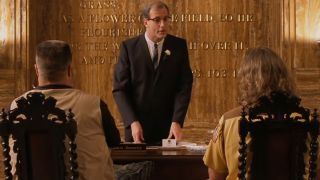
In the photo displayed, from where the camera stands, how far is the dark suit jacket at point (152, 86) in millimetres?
5395

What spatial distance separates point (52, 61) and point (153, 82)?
6.45 ft

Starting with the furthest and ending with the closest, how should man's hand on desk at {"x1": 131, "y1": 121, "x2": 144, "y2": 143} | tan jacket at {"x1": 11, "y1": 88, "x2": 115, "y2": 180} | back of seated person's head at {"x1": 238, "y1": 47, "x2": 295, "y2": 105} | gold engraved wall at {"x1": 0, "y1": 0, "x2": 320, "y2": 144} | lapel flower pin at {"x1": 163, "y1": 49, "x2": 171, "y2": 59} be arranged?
gold engraved wall at {"x1": 0, "y1": 0, "x2": 320, "y2": 144} → lapel flower pin at {"x1": 163, "y1": 49, "x2": 171, "y2": 59} → man's hand on desk at {"x1": 131, "y1": 121, "x2": 144, "y2": 143} → tan jacket at {"x1": 11, "y1": 88, "x2": 115, "y2": 180} → back of seated person's head at {"x1": 238, "y1": 47, "x2": 295, "y2": 105}

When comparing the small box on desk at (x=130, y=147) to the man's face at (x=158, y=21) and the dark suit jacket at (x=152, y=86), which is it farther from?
the man's face at (x=158, y=21)

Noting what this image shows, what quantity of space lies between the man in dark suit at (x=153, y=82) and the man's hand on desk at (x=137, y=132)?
188 millimetres

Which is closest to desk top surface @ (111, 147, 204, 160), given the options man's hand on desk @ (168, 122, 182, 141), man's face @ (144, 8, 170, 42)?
man's hand on desk @ (168, 122, 182, 141)

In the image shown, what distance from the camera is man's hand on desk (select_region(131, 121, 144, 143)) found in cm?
498

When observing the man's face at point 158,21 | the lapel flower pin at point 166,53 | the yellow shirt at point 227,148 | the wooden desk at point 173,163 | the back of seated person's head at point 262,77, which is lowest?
Result: the wooden desk at point 173,163

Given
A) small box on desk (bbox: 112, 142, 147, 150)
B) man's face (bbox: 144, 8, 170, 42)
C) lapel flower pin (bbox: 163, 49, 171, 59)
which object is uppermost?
man's face (bbox: 144, 8, 170, 42)

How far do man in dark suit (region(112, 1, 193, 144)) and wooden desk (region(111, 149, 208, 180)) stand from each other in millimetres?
1089

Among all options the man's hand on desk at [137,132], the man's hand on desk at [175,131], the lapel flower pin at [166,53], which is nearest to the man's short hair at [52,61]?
the man's hand on desk at [137,132]

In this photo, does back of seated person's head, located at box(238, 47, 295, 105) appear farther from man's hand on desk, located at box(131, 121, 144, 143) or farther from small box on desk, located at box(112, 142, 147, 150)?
man's hand on desk, located at box(131, 121, 144, 143)

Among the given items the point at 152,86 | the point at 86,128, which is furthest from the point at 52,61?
the point at 152,86

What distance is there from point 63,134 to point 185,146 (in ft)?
4.48

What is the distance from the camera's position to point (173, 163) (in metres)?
4.17
